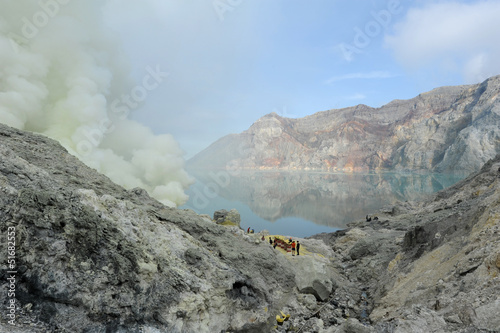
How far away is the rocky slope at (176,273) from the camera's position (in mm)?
6254

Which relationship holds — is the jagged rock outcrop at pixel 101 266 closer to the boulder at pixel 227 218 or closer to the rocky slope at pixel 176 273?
the rocky slope at pixel 176 273

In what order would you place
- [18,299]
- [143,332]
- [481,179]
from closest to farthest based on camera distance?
[18,299] → [143,332] → [481,179]

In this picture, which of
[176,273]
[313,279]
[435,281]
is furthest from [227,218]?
[435,281]

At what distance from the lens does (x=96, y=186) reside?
37.0ft

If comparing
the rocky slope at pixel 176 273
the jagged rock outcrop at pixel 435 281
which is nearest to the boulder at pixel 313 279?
the rocky slope at pixel 176 273

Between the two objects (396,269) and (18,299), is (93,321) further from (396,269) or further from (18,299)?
(396,269)

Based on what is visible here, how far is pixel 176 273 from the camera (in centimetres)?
863

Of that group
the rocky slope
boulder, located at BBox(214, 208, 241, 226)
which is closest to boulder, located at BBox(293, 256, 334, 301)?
the rocky slope

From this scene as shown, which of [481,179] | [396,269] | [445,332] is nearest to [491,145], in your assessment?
[481,179]

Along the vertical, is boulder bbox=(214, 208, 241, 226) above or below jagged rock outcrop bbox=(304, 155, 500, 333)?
above

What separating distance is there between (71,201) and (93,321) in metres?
3.20

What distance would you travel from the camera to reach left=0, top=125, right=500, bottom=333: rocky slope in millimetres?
6254

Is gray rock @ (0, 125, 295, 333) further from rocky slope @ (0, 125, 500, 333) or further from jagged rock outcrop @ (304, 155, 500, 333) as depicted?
jagged rock outcrop @ (304, 155, 500, 333)

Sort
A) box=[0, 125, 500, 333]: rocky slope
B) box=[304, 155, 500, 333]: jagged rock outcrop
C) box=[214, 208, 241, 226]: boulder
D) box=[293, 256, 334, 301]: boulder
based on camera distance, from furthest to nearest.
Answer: box=[214, 208, 241, 226]: boulder, box=[293, 256, 334, 301]: boulder, box=[304, 155, 500, 333]: jagged rock outcrop, box=[0, 125, 500, 333]: rocky slope
